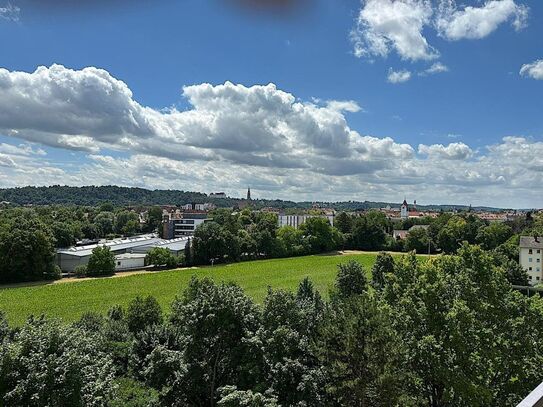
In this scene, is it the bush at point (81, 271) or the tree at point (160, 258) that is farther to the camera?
the tree at point (160, 258)

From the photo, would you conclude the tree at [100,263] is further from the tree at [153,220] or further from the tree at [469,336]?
the tree at [153,220]

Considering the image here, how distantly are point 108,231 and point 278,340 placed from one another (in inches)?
3853

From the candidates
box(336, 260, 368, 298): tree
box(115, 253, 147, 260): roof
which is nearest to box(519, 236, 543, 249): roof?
box(336, 260, 368, 298): tree

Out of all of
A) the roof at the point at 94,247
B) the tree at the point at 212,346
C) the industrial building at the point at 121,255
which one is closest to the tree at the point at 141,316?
the tree at the point at 212,346

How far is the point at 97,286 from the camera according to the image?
45.8 m

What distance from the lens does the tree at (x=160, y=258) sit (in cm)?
5825

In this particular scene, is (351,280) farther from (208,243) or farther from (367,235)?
(367,235)

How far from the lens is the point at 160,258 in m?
58.5

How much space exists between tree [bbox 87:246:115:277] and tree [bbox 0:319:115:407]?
1732 inches

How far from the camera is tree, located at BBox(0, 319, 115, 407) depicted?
31.4 ft

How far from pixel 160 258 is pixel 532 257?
4626 cm

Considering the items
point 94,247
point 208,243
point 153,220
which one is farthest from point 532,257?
point 153,220

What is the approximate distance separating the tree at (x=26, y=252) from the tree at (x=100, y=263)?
375cm

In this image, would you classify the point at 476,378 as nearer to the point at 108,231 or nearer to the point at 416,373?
the point at 416,373
